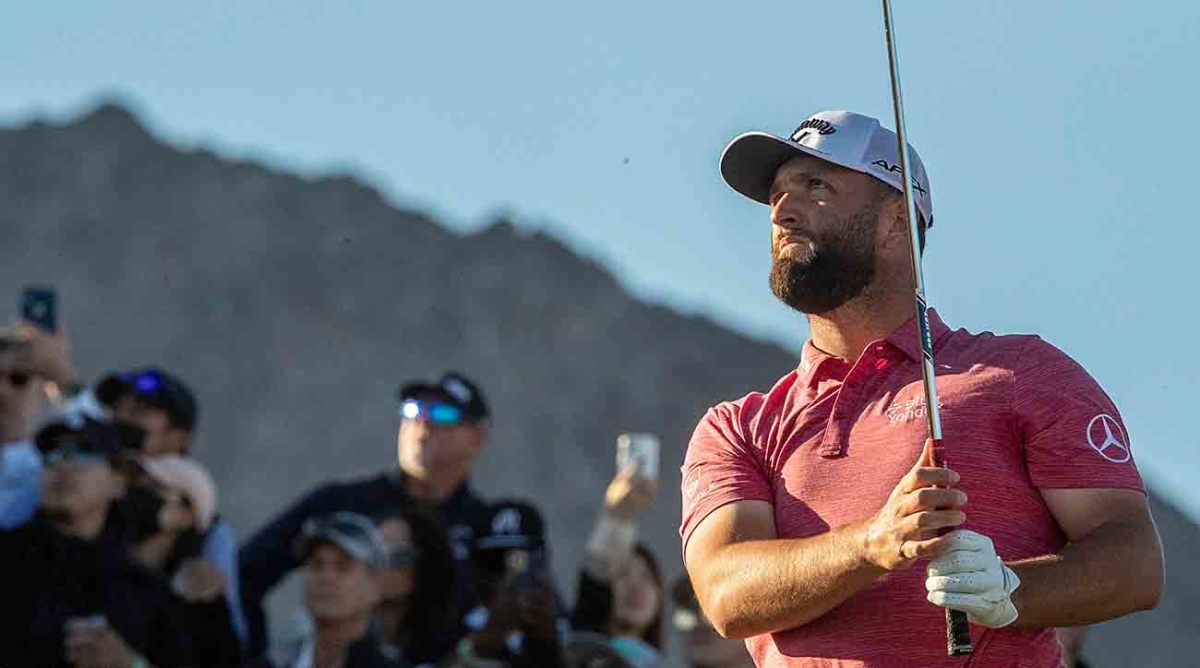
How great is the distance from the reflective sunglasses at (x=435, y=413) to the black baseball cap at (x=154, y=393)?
95cm

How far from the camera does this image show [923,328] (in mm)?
4957

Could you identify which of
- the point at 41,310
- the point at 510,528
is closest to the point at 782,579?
the point at 510,528

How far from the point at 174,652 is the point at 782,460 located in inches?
154

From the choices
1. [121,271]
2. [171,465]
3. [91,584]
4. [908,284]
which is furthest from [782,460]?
[121,271]

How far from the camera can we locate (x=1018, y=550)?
16.4 ft

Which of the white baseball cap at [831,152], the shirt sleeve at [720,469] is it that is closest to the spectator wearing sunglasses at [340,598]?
the shirt sleeve at [720,469]

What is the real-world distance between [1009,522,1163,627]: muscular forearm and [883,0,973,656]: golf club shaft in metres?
0.16

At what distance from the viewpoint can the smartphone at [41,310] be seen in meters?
9.98

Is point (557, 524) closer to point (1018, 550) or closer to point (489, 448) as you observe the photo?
point (489, 448)

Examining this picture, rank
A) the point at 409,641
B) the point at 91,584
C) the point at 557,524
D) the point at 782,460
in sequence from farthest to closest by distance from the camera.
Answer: the point at 557,524 < the point at 409,641 < the point at 91,584 < the point at 782,460

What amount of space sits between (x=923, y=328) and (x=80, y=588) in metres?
4.37

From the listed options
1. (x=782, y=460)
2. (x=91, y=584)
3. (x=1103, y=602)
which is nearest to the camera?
(x=1103, y=602)

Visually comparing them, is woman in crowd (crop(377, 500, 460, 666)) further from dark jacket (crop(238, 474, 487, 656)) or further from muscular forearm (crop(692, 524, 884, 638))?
muscular forearm (crop(692, 524, 884, 638))

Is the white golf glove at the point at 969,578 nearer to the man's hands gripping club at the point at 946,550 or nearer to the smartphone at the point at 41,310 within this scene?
the man's hands gripping club at the point at 946,550
